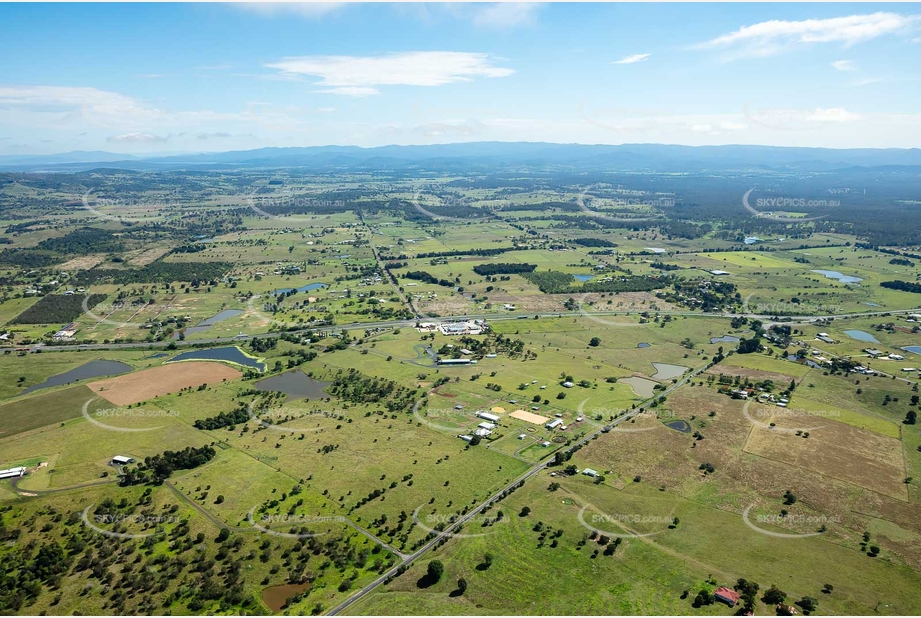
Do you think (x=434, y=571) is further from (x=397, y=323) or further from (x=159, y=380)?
(x=397, y=323)

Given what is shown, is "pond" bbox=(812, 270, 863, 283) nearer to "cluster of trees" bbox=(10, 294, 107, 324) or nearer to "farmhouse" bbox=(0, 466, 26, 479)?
"farmhouse" bbox=(0, 466, 26, 479)

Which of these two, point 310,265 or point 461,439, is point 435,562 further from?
point 310,265

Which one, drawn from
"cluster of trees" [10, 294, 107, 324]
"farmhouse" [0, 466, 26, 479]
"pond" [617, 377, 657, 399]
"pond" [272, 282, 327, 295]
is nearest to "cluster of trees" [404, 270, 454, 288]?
"pond" [272, 282, 327, 295]

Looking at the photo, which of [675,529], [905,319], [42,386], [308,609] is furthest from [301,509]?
[905,319]

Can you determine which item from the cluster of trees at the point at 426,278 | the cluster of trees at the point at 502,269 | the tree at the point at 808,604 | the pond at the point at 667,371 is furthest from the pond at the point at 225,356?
the cluster of trees at the point at 502,269

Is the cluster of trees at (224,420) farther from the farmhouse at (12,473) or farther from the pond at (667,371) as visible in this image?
the pond at (667,371)

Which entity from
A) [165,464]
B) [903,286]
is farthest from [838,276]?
[165,464]
